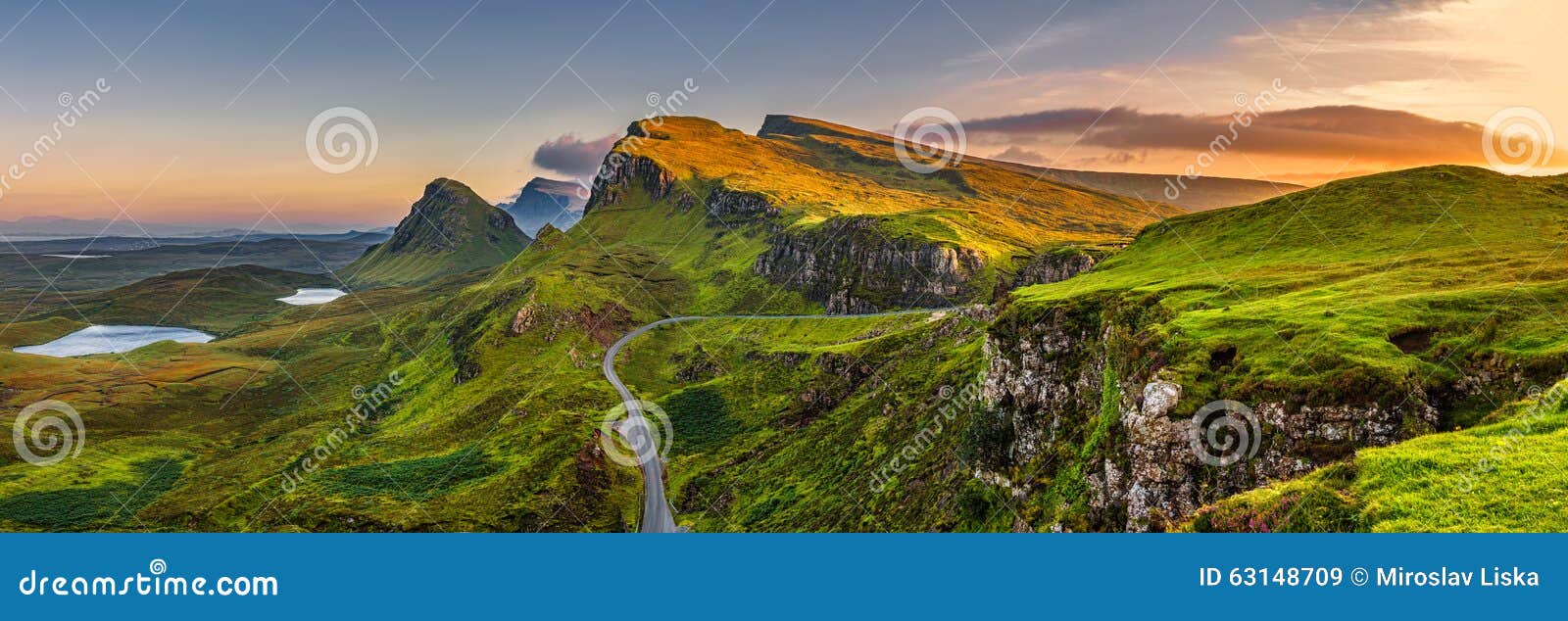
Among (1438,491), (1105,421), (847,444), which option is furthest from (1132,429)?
(847,444)

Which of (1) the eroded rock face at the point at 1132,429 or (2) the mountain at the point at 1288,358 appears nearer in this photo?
(2) the mountain at the point at 1288,358

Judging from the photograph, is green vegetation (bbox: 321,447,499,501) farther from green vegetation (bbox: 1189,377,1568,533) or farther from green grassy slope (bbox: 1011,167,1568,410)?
green vegetation (bbox: 1189,377,1568,533)

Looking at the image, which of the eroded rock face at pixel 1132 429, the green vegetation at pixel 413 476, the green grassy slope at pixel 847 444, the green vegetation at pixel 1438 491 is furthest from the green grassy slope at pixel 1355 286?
the green vegetation at pixel 413 476

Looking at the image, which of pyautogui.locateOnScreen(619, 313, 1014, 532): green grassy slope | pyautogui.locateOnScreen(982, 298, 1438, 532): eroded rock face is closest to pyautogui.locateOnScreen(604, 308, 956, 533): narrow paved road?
pyautogui.locateOnScreen(619, 313, 1014, 532): green grassy slope

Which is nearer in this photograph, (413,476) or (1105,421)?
(1105,421)

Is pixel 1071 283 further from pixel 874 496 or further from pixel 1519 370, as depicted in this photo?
pixel 1519 370

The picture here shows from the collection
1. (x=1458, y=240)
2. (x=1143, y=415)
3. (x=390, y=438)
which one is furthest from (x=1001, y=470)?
(x=390, y=438)

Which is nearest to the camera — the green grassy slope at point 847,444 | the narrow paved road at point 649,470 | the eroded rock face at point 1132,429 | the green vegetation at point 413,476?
the eroded rock face at point 1132,429

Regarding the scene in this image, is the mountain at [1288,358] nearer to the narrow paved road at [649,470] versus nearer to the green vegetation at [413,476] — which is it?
the narrow paved road at [649,470]

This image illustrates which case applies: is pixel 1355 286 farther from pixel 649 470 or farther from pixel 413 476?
pixel 413 476
